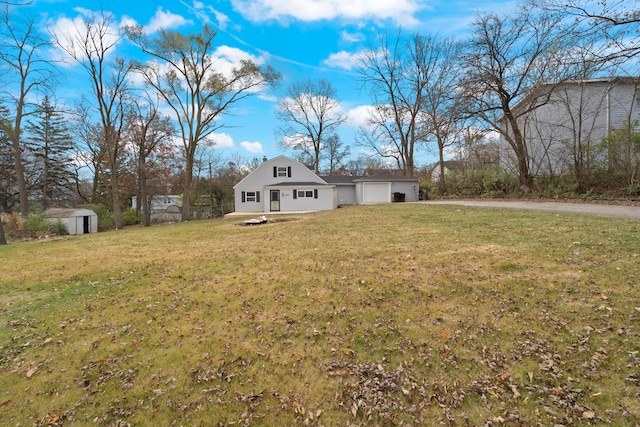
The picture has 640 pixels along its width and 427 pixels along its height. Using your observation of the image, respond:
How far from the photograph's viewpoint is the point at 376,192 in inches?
1072

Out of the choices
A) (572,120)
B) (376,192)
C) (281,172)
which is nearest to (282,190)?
(281,172)

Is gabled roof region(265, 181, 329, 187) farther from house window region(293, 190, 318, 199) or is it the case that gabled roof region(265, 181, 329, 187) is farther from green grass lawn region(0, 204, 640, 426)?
green grass lawn region(0, 204, 640, 426)

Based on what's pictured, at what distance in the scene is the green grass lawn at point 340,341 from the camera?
2588mm

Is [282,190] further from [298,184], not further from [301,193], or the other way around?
[301,193]

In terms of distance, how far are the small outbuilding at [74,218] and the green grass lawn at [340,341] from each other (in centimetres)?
1600

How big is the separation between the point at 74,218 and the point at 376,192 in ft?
74.9

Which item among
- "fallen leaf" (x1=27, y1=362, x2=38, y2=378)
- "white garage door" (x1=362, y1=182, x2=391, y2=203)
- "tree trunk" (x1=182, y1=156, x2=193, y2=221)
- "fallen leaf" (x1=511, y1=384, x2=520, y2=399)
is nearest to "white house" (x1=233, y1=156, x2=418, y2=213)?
"white garage door" (x1=362, y1=182, x2=391, y2=203)

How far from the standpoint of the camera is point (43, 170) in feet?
86.3

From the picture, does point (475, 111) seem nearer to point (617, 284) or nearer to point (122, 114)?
point (617, 284)

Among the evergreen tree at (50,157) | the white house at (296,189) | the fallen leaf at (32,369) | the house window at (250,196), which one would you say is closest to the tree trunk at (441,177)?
the white house at (296,189)

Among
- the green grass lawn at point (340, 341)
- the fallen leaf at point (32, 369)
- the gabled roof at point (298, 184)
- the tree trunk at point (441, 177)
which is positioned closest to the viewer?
the green grass lawn at point (340, 341)

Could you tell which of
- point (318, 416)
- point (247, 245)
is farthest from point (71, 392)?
point (247, 245)

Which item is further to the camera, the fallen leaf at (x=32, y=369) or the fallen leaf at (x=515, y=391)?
the fallen leaf at (x=32, y=369)

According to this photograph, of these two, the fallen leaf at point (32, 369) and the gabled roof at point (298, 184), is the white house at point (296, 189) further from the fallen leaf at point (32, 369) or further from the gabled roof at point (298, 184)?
the fallen leaf at point (32, 369)
